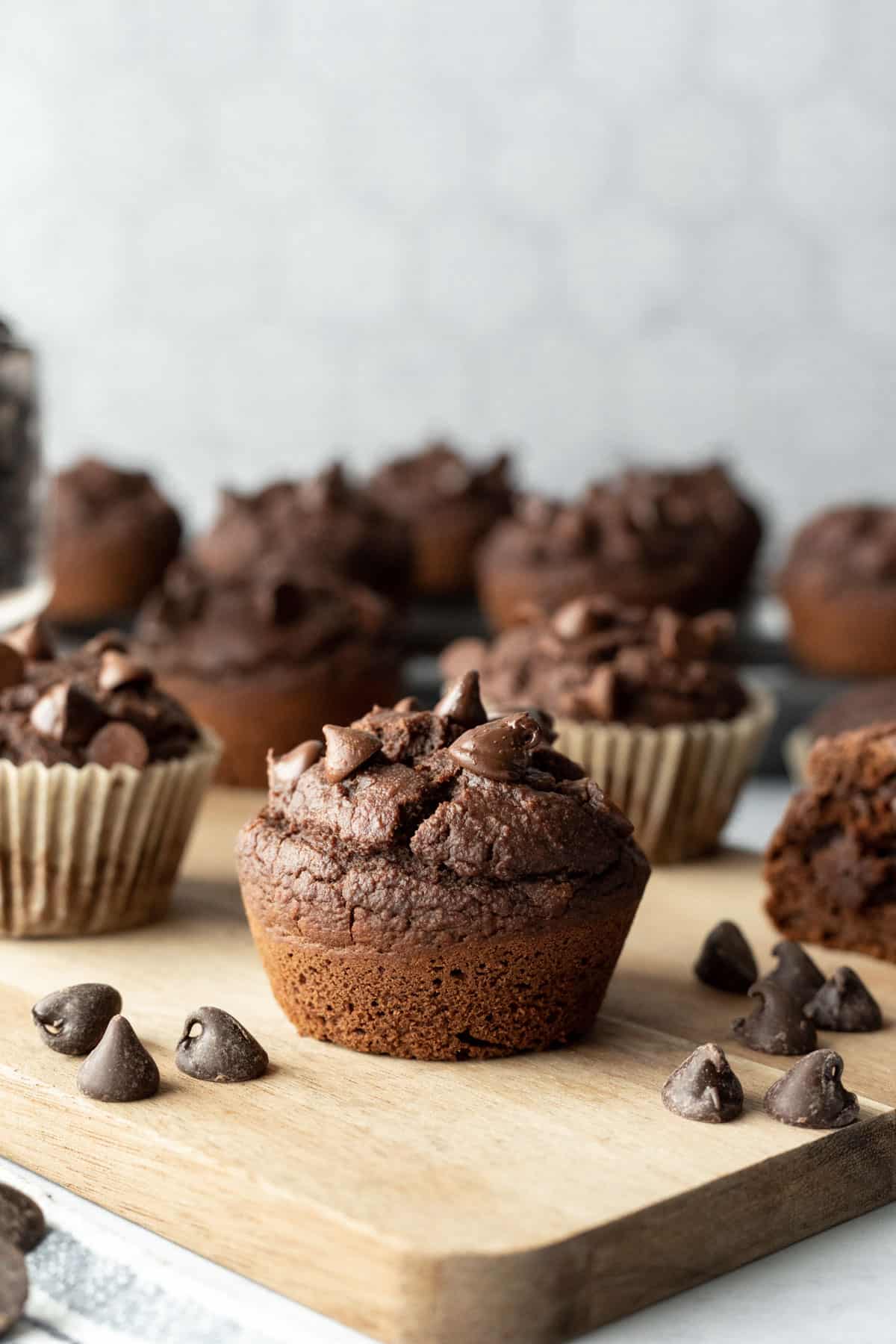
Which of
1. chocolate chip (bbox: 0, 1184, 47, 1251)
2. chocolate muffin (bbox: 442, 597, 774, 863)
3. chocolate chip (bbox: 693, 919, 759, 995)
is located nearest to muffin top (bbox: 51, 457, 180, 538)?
chocolate muffin (bbox: 442, 597, 774, 863)

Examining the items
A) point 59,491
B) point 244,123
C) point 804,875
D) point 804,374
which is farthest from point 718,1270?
point 244,123

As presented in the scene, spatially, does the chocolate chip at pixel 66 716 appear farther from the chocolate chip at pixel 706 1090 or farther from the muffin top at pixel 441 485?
the muffin top at pixel 441 485

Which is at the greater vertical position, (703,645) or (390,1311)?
(703,645)

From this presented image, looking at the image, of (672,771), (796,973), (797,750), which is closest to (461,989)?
(796,973)

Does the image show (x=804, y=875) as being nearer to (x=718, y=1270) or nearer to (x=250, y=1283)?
(x=718, y=1270)

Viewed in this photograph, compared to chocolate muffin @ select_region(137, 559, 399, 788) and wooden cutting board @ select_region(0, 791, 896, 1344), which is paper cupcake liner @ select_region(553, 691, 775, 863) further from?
wooden cutting board @ select_region(0, 791, 896, 1344)

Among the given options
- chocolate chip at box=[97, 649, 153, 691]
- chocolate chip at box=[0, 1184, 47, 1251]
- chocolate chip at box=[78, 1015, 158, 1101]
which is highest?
chocolate chip at box=[97, 649, 153, 691]
